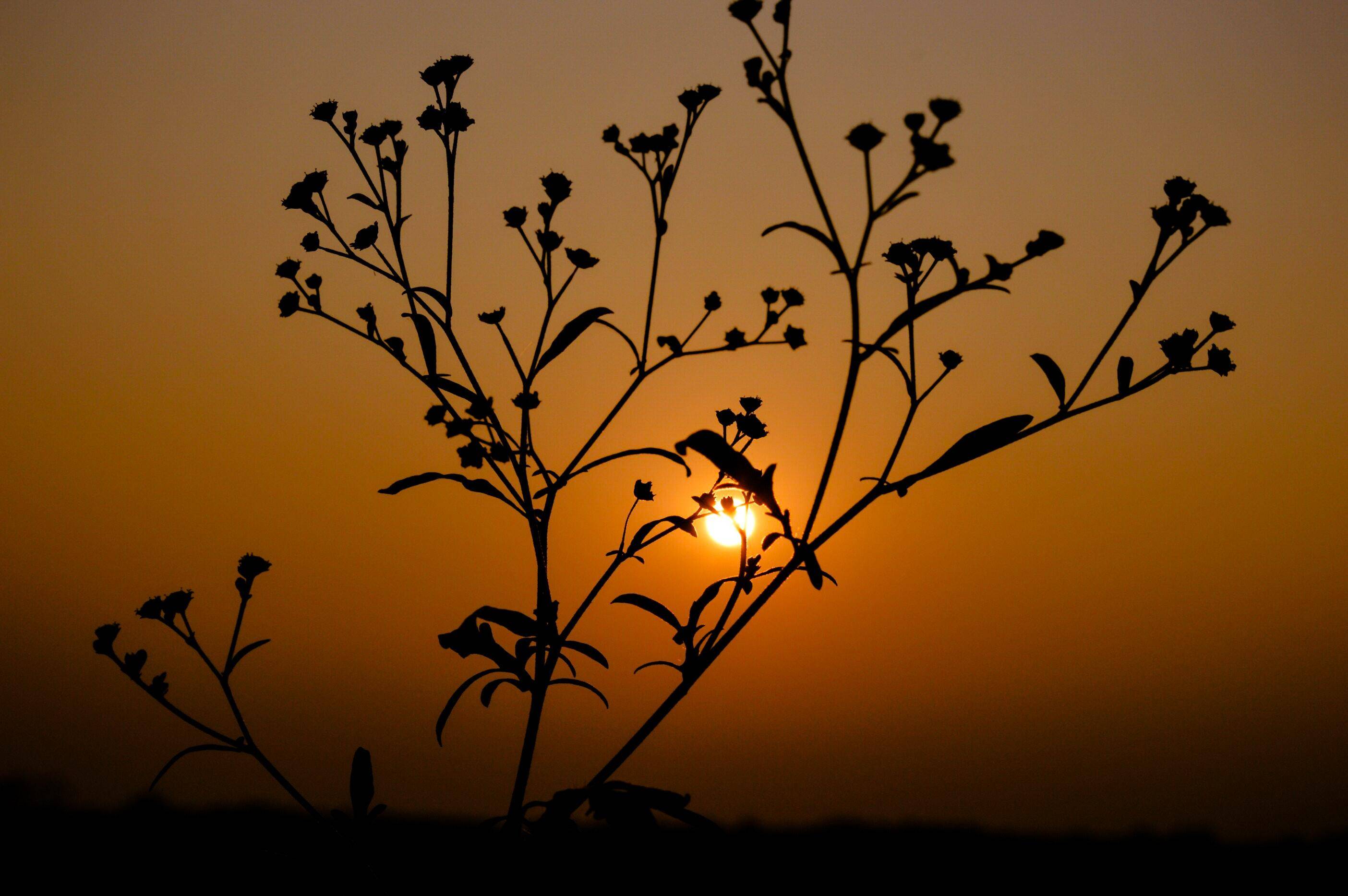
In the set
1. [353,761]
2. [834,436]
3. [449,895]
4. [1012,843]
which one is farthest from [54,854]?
[1012,843]

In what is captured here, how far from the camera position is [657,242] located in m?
2.55

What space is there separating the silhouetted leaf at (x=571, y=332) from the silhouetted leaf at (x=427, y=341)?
0.30 m

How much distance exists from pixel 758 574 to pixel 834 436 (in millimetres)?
516

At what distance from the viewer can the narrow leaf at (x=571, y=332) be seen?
2.61 m

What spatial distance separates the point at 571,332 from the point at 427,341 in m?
0.39

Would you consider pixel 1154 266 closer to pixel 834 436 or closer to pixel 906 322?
pixel 906 322

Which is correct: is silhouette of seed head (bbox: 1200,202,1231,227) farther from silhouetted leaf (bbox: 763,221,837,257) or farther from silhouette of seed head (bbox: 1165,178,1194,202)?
silhouetted leaf (bbox: 763,221,837,257)

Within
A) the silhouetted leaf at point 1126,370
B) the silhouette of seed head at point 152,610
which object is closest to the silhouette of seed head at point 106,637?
the silhouette of seed head at point 152,610

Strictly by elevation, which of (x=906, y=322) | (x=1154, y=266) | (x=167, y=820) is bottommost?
(x=167, y=820)

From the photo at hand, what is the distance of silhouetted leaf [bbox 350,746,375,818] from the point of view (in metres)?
2.72

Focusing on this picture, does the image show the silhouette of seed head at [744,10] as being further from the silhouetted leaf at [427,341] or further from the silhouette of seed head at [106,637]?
the silhouette of seed head at [106,637]

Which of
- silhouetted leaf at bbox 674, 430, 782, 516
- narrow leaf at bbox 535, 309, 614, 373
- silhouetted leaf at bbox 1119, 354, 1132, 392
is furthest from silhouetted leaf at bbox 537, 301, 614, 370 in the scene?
silhouetted leaf at bbox 1119, 354, 1132, 392

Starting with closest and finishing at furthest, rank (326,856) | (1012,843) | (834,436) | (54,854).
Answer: (834,436) < (326,856) < (54,854) < (1012,843)

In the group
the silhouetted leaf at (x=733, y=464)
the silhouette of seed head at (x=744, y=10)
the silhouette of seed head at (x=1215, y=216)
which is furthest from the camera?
the silhouette of seed head at (x=1215, y=216)
